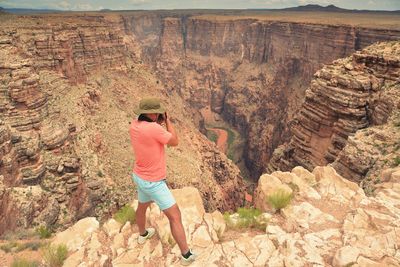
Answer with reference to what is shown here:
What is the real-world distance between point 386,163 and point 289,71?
52039 millimetres

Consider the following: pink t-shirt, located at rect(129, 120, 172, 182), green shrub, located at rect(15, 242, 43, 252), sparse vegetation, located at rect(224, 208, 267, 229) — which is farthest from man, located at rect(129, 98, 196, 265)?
green shrub, located at rect(15, 242, 43, 252)

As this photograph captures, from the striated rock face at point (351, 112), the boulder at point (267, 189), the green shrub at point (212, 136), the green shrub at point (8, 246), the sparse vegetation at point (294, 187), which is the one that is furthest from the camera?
the green shrub at point (212, 136)

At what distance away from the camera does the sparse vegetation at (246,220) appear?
747 cm

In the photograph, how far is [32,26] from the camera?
34.6 m

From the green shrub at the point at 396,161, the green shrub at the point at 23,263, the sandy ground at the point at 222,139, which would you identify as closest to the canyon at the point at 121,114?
the green shrub at the point at 396,161

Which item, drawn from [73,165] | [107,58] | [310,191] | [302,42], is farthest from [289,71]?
[310,191]

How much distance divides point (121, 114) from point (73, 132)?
995cm

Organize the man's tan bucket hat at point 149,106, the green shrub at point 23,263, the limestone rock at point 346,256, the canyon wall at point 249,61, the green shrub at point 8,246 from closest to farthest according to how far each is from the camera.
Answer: the limestone rock at point 346,256, the man's tan bucket hat at point 149,106, the green shrub at point 23,263, the green shrub at point 8,246, the canyon wall at point 249,61

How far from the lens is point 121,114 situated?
3666cm

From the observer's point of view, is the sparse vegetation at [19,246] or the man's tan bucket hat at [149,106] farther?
the sparse vegetation at [19,246]

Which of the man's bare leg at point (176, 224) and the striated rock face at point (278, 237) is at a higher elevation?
the man's bare leg at point (176, 224)

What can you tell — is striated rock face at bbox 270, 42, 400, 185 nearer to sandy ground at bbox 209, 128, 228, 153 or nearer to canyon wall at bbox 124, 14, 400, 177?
canyon wall at bbox 124, 14, 400, 177

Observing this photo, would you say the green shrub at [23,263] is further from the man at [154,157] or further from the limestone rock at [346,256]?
the limestone rock at [346,256]

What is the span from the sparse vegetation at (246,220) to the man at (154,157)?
1.60 metres
